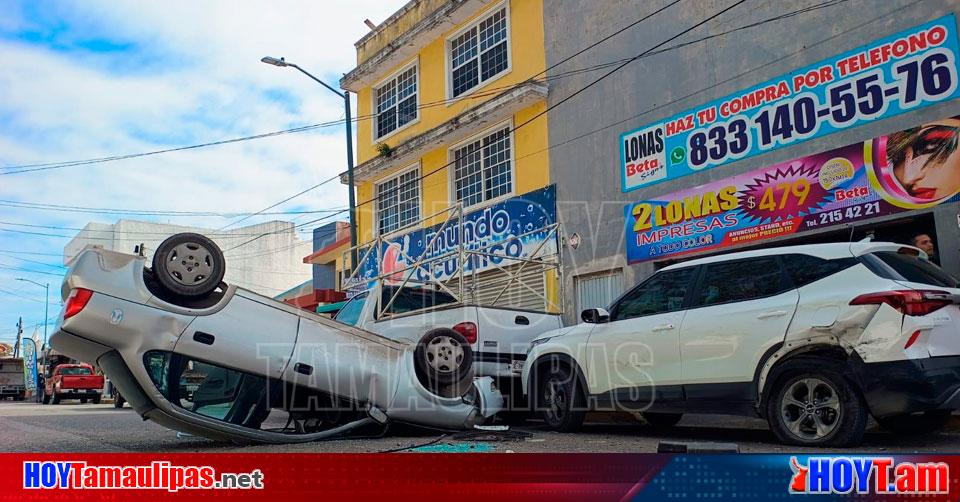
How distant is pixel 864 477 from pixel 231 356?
485cm

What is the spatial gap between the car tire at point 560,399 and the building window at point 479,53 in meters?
9.64

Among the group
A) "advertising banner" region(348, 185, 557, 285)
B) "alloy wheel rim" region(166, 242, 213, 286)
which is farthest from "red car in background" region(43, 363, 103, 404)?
"alloy wheel rim" region(166, 242, 213, 286)

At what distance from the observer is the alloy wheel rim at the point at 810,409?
579 cm

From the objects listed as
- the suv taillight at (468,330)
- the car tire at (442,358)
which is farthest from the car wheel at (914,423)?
the suv taillight at (468,330)

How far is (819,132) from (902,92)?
1.15m

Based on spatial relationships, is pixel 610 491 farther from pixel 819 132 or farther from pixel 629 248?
pixel 629 248

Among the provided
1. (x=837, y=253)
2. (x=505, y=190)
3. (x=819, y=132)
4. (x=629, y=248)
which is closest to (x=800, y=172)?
(x=819, y=132)

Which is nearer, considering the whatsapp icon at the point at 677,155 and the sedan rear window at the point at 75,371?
the whatsapp icon at the point at 677,155

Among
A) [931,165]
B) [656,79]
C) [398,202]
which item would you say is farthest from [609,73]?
[398,202]

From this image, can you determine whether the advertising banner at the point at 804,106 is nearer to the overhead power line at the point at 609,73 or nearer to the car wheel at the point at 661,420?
the overhead power line at the point at 609,73

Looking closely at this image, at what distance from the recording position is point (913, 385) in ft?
17.8

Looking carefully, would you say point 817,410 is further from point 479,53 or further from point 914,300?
point 479,53

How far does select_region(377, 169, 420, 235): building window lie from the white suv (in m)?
11.8

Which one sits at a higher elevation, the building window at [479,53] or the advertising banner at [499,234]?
the building window at [479,53]
